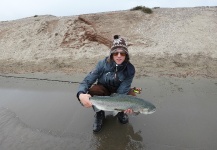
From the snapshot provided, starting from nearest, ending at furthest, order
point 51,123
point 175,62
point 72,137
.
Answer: point 72,137
point 51,123
point 175,62

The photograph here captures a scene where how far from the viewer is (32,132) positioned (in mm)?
5395

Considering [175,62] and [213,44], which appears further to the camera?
[213,44]

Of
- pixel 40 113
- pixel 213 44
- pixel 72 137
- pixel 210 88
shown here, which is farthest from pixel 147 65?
pixel 72 137

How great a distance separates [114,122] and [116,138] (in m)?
0.59

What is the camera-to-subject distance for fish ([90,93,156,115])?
4.38 meters

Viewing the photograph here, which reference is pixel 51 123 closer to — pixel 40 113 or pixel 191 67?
pixel 40 113

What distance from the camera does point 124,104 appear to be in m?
4.42

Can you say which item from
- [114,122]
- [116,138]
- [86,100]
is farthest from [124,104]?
[114,122]

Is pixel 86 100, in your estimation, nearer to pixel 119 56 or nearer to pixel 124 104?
pixel 124 104

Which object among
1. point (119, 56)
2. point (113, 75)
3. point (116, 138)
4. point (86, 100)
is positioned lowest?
point (116, 138)

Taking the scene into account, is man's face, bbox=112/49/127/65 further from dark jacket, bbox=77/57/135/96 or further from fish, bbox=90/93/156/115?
fish, bbox=90/93/156/115

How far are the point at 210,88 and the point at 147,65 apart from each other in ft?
9.84

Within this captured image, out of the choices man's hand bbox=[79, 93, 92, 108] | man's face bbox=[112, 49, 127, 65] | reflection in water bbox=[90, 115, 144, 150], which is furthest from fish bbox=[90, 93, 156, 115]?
man's face bbox=[112, 49, 127, 65]

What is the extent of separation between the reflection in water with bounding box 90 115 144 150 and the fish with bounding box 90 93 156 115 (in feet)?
1.97
